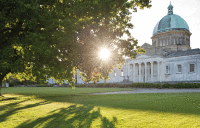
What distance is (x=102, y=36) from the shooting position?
45.9 feet

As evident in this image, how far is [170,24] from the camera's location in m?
59.8

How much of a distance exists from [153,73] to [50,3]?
48065 millimetres

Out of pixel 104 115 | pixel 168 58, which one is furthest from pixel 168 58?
pixel 104 115

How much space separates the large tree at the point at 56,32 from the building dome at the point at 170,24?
4915 cm

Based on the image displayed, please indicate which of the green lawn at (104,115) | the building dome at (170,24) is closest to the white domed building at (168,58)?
the building dome at (170,24)

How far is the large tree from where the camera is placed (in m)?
12.8

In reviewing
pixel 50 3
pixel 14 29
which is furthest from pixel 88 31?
pixel 14 29

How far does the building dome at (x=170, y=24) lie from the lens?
59.3 meters

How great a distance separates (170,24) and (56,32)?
54.7 m

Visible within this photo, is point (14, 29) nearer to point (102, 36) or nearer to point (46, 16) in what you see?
point (46, 16)

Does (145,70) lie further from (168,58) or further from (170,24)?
(170,24)

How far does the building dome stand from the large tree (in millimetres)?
49150

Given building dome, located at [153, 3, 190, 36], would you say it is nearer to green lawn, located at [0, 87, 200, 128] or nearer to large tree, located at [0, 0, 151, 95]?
large tree, located at [0, 0, 151, 95]

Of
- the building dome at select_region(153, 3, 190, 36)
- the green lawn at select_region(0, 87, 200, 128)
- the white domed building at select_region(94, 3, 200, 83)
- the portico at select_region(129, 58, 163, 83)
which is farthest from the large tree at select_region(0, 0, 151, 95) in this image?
the building dome at select_region(153, 3, 190, 36)
